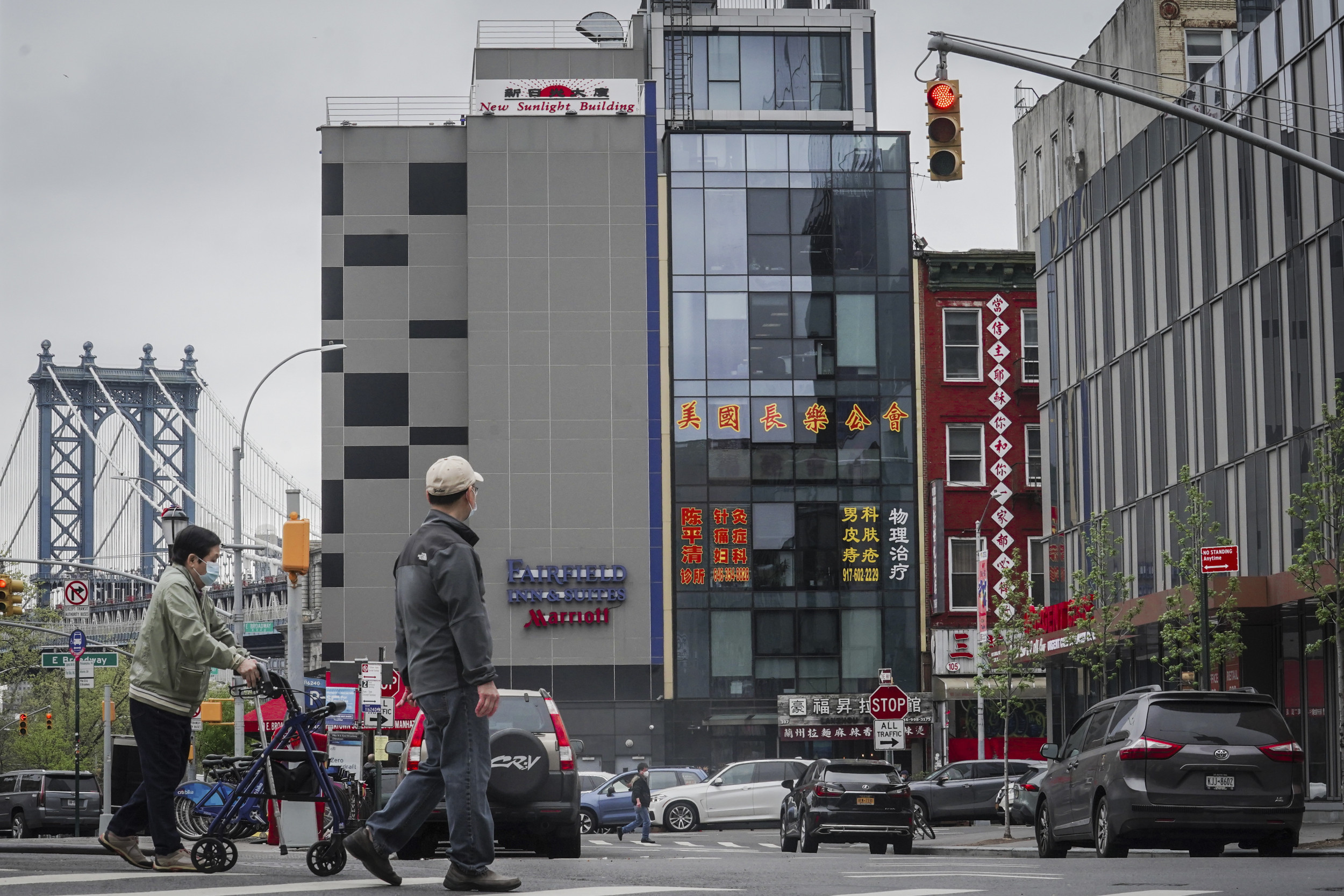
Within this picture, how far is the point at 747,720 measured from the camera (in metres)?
56.1

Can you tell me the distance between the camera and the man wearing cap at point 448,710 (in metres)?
8.02

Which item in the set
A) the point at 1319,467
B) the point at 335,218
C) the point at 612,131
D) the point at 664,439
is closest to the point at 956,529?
the point at 664,439

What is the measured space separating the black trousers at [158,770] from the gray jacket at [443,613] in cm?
212

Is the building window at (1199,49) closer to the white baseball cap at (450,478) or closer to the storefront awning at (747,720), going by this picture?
the storefront awning at (747,720)

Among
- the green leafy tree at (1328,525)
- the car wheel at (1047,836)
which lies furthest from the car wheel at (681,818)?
the car wheel at (1047,836)

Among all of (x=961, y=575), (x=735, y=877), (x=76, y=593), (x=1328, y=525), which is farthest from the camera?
(x=961, y=575)

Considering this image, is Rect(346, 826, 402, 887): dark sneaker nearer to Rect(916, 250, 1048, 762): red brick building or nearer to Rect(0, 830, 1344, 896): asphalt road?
Rect(0, 830, 1344, 896): asphalt road

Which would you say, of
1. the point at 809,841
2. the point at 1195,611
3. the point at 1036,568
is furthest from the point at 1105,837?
the point at 1036,568

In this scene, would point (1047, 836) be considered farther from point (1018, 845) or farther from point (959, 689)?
point (959, 689)

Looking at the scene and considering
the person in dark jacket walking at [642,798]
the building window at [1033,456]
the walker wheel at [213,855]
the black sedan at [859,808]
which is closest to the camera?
the walker wheel at [213,855]

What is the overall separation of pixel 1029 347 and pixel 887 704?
97.7ft

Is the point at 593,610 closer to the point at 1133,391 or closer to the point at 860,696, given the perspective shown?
the point at 860,696

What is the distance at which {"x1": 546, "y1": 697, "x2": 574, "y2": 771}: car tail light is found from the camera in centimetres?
1580

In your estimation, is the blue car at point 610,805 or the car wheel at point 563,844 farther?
the blue car at point 610,805
